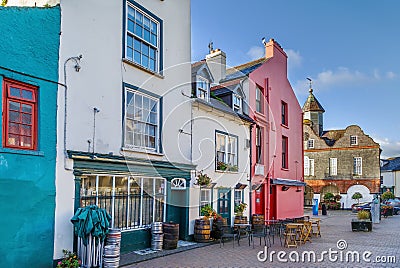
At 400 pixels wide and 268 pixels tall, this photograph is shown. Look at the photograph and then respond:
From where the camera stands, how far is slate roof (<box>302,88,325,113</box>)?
4931 centimetres

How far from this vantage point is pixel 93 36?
1046cm

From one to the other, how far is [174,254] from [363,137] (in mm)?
37447

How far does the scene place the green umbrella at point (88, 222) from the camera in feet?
29.6

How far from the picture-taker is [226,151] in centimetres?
1670

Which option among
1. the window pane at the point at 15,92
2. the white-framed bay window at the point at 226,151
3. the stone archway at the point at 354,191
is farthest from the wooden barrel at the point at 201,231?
the stone archway at the point at 354,191

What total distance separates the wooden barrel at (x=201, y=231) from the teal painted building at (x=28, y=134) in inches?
241

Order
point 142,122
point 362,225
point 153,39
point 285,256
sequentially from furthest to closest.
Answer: point 362,225 → point 153,39 → point 142,122 → point 285,256

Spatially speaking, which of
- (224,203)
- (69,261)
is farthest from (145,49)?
(224,203)

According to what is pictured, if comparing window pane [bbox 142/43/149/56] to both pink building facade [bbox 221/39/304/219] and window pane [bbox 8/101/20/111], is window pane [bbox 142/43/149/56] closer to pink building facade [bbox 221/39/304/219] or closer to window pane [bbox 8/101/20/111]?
window pane [bbox 8/101/20/111]

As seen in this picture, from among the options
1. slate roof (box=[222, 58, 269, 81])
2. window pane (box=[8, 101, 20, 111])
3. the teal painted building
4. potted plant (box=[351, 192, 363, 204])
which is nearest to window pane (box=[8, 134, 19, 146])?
the teal painted building

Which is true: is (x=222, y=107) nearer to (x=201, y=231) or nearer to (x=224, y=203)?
(x=224, y=203)

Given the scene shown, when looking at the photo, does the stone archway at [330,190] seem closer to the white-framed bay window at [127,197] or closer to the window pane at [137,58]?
the white-framed bay window at [127,197]

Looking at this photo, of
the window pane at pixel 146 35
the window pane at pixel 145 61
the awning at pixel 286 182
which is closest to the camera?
the window pane at pixel 145 61

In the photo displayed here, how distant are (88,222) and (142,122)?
13.1 ft
